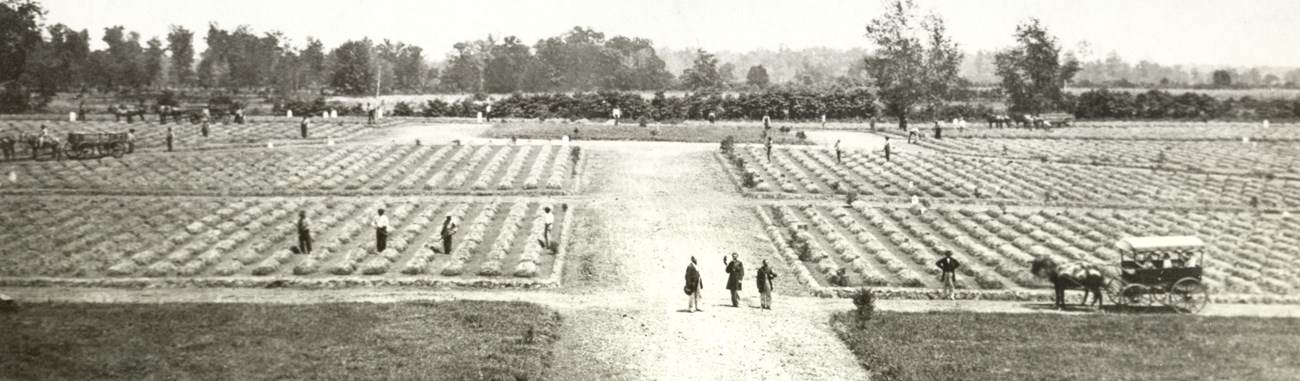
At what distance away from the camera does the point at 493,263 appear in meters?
29.9

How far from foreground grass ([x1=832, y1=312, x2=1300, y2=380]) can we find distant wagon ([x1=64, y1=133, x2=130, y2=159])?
39.3m

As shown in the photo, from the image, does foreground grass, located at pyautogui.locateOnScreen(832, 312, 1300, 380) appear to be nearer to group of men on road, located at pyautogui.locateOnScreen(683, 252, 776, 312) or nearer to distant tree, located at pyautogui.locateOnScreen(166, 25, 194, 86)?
group of men on road, located at pyautogui.locateOnScreen(683, 252, 776, 312)

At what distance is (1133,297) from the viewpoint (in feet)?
82.8

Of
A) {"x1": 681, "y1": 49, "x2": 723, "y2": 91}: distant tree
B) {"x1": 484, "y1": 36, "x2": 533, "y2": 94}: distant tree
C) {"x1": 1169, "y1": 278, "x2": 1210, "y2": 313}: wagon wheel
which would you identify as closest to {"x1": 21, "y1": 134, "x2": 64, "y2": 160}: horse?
{"x1": 1169, "y1": 278, "x2": 1210, "y2": 313}: wagon wheel

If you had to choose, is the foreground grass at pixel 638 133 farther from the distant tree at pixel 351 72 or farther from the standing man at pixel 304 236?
the distant tree at pixel 351 72

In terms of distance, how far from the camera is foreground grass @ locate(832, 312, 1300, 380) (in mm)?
18594

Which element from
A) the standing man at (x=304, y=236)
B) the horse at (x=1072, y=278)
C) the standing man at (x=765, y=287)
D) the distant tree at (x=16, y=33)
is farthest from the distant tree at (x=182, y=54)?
the horse at (x=1072, y=278)

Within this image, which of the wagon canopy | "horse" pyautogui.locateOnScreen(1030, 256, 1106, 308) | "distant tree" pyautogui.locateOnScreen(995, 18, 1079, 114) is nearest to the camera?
the wagon canopy

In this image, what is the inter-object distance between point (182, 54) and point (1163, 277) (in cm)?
12109

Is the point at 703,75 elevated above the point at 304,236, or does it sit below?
above

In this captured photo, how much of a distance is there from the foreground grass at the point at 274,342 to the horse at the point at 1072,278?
1407 centimetres

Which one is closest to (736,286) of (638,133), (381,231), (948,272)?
(948,272)

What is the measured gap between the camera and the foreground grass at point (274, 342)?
1805 centimetres

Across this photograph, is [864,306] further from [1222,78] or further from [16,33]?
[1222,78]
